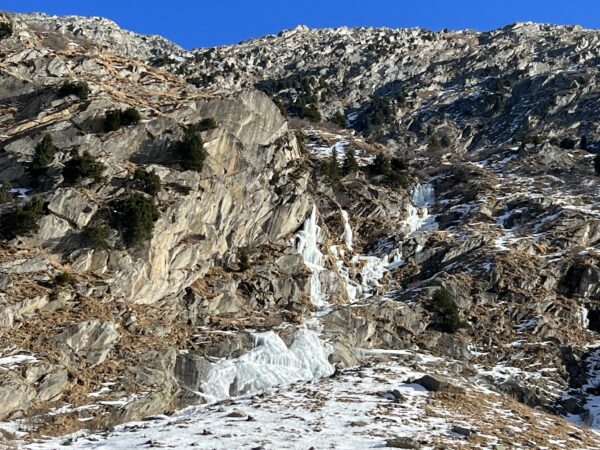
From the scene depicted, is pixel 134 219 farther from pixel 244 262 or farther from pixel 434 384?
pixel 434 384

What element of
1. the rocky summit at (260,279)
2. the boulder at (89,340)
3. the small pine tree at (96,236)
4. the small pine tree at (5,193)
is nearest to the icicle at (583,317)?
the rocky summit at (260,279)

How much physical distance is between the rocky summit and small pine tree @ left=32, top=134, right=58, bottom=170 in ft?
0.41

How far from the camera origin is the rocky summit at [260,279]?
Result: 75.2 ft

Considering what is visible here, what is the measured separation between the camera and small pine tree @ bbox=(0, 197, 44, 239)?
29.4 metres

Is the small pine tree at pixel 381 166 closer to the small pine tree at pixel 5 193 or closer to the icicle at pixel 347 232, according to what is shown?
the icicle at pixel 347 232

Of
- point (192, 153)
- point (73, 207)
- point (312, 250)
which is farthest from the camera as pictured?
point (312, 250)

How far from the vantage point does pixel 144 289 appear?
104ft

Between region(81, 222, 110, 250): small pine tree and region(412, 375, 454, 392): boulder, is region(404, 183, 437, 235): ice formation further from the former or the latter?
region(81, 222, 110, 250): small pine tree

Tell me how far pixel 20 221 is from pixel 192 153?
11.8 metres

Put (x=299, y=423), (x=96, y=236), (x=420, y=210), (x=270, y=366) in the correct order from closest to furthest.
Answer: (x=299, y=423)
(x=270, y=366)
(x=96, y=236)
(x=420, y=210)

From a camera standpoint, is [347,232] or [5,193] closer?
[5,193]

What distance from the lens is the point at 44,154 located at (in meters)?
34.5

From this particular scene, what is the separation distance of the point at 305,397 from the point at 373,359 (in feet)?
27.8

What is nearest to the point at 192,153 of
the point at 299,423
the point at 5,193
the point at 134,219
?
the point at 134,219
